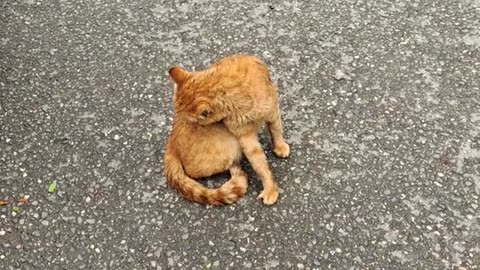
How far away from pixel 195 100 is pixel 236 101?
20cm

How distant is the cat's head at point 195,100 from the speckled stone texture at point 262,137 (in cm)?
54

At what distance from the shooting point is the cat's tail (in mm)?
3000

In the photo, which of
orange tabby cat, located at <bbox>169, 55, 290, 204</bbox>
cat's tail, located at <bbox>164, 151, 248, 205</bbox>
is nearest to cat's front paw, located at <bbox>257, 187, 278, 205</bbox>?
orange tabby cat, located at <bbox>169, 55, 290, 204</bbox>

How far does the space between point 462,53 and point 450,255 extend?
1.60m

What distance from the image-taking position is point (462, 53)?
3.83m

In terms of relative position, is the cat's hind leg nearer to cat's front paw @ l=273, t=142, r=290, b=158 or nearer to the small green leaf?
cat's front paw @ l=273, t=142, r=290, b=158

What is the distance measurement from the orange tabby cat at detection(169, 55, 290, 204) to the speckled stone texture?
0.83 feet

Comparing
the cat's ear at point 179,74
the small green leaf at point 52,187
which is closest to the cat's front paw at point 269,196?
the cat's ear at point 179,74

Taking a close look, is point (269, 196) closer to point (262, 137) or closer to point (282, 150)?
point (282, 150)

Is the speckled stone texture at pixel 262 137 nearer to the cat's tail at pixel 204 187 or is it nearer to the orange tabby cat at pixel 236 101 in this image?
the cat's tail at pixel 204 187

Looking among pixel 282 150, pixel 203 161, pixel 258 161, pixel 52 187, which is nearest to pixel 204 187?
pixel 203 161

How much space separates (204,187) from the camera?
10.0ft

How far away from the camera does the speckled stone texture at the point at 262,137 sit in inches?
114

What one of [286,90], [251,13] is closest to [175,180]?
[286,90]
